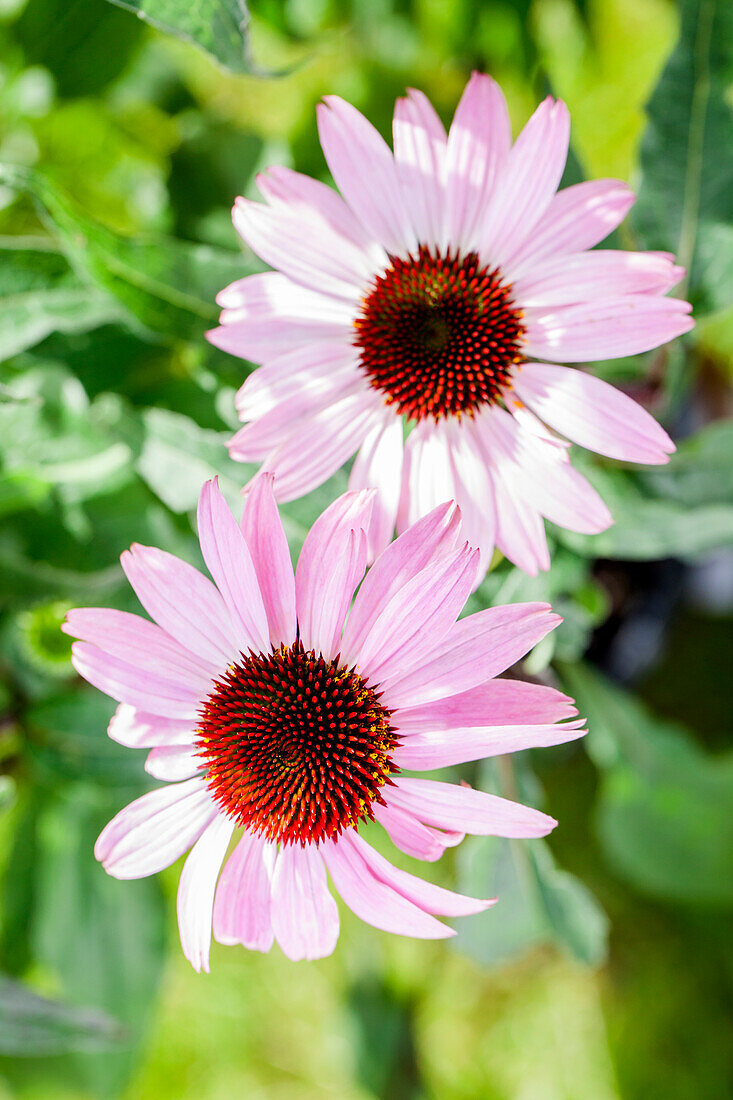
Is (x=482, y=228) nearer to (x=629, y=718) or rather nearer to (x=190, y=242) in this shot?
(x=190, y=242)

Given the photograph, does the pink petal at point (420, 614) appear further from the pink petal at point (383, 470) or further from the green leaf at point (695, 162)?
the green leaf at point (695, 162)

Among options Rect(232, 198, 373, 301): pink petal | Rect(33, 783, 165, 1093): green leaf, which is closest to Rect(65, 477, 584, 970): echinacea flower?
Rect(232, 198, 373, 301): pink petal

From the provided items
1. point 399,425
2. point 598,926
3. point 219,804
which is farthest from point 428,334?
point 598,926

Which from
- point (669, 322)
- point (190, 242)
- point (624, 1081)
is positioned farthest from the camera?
point (624, 1081)

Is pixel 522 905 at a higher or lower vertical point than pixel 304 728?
lower

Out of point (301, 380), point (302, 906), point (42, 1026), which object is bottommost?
point (42, 1026)

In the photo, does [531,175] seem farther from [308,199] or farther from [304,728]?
A: [304,728]

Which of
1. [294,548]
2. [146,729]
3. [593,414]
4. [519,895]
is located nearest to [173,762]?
[146,729]
